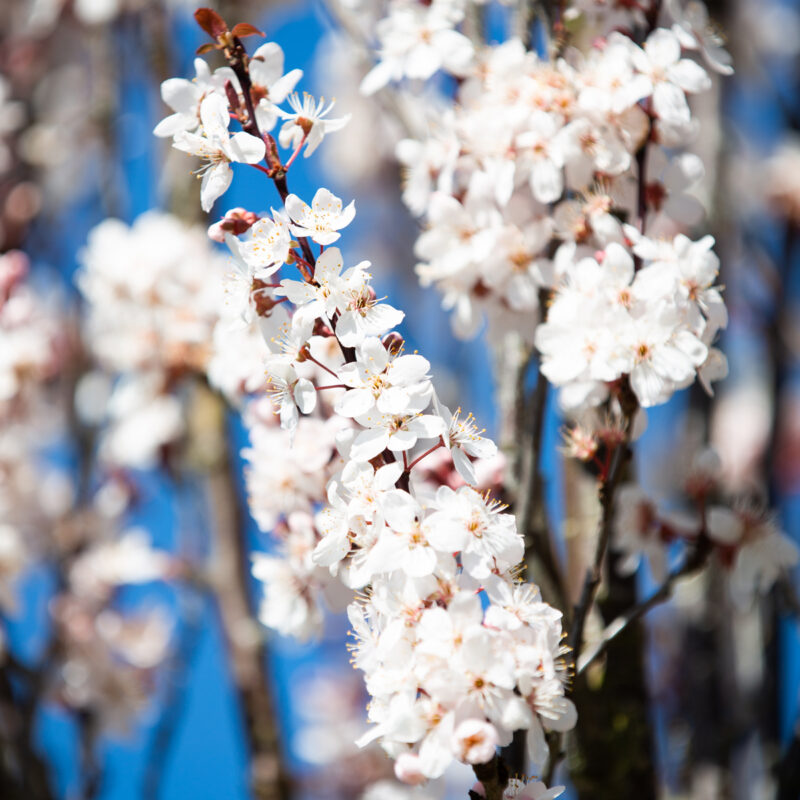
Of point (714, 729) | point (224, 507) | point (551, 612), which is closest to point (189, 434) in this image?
point (224, 507)

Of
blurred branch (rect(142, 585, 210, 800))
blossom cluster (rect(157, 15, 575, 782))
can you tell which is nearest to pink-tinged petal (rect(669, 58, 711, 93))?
blossom cluster (rect(157, 15, 575, 782))

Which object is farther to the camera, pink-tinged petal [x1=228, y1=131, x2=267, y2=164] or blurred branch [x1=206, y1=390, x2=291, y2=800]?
blurred branch [x1=206, y1=390, x2=291, y2=800]

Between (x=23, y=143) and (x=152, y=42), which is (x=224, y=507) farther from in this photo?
(x=152, y=42)

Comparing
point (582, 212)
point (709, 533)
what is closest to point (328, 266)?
point (582, 212)

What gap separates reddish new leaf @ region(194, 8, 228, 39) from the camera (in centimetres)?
126

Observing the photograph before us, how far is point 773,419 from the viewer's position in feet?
8.70

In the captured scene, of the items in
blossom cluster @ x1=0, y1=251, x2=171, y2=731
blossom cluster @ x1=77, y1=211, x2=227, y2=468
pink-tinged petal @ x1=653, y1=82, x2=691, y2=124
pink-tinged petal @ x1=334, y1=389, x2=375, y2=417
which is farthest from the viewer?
blossom cluster @ x1=0, y1=251, x2=171, y2=731

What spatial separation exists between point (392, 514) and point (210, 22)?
722 millimetres

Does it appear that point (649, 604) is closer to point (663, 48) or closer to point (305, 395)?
point (305, 395)

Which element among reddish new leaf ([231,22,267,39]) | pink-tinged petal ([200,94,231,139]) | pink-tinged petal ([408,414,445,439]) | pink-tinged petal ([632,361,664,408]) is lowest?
pink-tinged petal ([632,361,664,408])

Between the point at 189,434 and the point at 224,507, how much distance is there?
0.28 m

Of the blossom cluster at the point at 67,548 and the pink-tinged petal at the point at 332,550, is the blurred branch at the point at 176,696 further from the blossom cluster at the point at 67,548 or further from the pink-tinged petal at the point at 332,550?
the pink-tinged petal at the point at 332,550

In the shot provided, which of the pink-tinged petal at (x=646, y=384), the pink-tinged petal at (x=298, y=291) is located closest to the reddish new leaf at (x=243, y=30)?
the pink-tinged petal at (x=298, y=291)

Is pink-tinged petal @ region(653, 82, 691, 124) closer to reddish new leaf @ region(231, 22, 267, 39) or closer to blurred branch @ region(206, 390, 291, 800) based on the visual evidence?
reddish new leaf @ region(231, 22, 267, 39)
